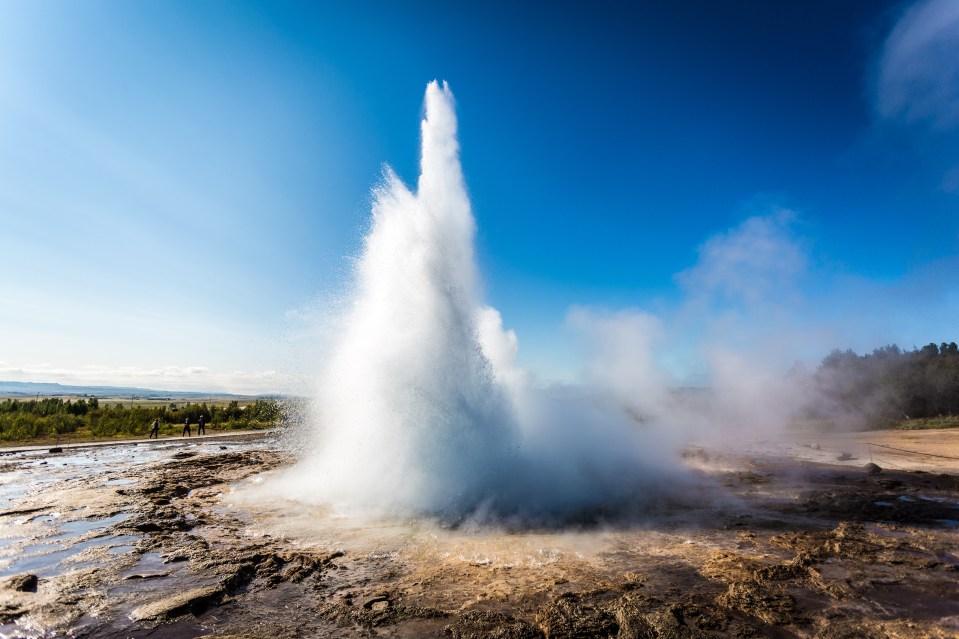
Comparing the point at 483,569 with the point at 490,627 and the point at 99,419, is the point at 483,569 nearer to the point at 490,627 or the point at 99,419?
the point at 490,627

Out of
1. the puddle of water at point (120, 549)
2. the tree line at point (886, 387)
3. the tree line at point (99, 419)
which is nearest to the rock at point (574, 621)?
the puddle of water at point (120, 549)

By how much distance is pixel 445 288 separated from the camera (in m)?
11.7

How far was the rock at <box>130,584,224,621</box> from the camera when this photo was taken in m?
4.77

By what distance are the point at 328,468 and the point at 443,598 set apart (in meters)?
7.59

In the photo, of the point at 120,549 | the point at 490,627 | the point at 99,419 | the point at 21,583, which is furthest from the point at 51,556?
the point at 99,419

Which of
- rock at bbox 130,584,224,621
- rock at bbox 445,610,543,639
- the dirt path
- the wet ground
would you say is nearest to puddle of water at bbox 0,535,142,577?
the wet ground

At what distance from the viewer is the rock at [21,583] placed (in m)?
A: 5.31

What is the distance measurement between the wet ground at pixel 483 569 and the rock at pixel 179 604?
0.07 feet

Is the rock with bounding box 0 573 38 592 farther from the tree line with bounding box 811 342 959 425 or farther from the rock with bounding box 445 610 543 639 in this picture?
the tree line with bounding box 811 342 959 425

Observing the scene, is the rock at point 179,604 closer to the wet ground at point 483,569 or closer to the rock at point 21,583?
the wet ground at point 483,569

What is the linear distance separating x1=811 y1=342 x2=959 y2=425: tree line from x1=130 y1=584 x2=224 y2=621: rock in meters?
28.9

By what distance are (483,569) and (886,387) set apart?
29940mm

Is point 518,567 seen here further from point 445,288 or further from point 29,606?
point 445,288

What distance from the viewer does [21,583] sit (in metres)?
5.39
